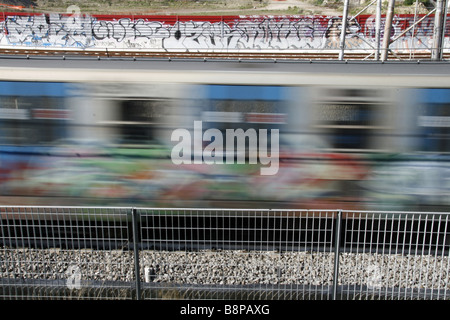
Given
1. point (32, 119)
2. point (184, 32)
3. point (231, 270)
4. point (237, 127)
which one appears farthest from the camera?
point (184, 32)

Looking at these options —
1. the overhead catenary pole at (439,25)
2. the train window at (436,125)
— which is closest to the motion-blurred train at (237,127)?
the train window at (436,125)

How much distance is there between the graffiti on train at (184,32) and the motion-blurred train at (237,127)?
79.8 feet

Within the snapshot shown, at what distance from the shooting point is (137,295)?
4547 mm

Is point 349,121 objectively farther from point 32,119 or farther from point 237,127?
point 32,119

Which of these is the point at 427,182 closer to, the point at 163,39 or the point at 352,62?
the point at 352,62

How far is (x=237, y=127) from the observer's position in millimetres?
6461

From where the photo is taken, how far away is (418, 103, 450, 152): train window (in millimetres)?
6246

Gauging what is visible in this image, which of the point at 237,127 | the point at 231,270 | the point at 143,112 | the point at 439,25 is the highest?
the point at 439,25

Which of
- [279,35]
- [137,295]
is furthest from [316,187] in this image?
[279,35]

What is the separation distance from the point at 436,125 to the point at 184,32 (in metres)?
26.8

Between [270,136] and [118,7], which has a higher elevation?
[118,7]

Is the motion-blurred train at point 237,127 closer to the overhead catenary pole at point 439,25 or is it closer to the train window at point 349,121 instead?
the train window at point 349,121

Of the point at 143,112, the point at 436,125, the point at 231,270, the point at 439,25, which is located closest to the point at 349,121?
the point at 436,125
